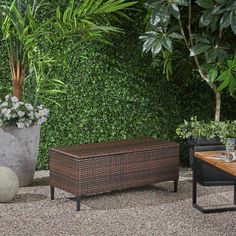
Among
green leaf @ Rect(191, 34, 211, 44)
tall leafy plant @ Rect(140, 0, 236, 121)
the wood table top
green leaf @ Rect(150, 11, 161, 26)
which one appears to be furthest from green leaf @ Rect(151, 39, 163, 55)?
the wood table top

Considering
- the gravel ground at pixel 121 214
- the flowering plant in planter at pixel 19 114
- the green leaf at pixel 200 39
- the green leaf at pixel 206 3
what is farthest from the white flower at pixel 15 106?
the green leaf at pixel 206 3

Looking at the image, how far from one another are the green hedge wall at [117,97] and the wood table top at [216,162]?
148cm

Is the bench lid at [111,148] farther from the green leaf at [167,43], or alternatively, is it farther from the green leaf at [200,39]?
the green leaf at [200,39]

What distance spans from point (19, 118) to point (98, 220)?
1249 mm

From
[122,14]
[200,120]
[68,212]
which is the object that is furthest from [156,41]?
[68,212]

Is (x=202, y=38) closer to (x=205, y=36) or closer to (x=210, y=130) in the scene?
(x=205, y=36)

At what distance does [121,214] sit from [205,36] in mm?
1740

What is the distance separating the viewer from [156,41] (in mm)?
5309

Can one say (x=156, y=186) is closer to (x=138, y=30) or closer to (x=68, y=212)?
(x=68, y=212)

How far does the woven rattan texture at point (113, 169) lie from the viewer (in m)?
4.62

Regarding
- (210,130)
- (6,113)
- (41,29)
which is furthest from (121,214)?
(41,29)

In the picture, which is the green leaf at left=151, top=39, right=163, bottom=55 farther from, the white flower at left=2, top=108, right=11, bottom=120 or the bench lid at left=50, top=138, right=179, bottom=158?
the white flower at left=2, top=108, right=11, bottom=120

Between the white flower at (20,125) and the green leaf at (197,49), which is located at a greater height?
the green leaf at (197,49)

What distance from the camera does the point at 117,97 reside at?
19.7 feet
